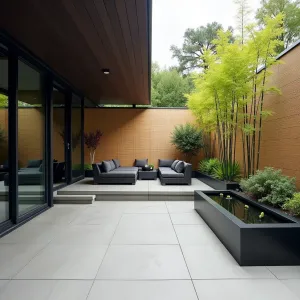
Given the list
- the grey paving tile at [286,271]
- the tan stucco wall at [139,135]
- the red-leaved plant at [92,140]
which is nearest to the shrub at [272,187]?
the grey paving tile at [286,271]

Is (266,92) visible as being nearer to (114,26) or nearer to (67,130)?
(114,26)

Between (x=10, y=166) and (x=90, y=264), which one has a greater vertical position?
(x=10, y=166)

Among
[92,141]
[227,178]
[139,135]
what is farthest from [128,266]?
[139,135]

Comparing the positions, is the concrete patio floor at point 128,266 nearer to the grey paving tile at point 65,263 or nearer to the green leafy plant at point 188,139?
the grey paving tile at point 65,263

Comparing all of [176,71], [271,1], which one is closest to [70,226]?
[271,1]

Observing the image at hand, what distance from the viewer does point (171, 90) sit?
17.1 m

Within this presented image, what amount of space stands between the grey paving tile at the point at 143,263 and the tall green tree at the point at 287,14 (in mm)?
11028

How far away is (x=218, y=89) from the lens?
18.2ft

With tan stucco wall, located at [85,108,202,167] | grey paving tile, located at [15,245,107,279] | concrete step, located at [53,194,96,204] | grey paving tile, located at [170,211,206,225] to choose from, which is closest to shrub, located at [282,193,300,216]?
grey paving tile, located at [170,211,206,225]

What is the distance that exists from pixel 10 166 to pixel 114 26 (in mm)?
2649

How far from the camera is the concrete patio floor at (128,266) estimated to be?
212 cm

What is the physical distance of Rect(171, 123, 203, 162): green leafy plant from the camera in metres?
9.24

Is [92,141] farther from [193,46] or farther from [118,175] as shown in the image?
[193,46]

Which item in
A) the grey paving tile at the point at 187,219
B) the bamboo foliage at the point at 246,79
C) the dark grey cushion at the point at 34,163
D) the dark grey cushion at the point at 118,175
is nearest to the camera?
the grey paving tile at the point at 187,219
